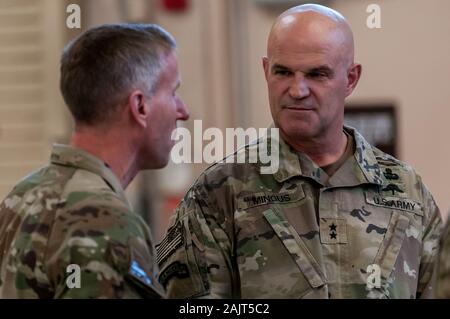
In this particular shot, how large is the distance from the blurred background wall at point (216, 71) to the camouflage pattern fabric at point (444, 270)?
11.1ft

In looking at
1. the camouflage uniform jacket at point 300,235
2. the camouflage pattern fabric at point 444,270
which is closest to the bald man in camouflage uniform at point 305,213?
the camouflage uniform jacket at point 300,235

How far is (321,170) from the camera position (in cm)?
282

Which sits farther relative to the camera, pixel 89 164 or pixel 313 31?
pixel 313 31

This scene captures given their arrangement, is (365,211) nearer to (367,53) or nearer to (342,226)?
(342,226)

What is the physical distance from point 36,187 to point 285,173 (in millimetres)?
768

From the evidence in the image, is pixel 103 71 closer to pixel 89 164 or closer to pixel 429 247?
pixel 89 164

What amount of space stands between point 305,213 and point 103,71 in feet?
2.41

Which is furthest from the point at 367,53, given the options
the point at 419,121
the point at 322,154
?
the point at 322,154

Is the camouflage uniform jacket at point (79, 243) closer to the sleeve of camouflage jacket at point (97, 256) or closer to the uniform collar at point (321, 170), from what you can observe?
the sleeve of camouflage jacket at point (97, 256)

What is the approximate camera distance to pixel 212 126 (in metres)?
5.87

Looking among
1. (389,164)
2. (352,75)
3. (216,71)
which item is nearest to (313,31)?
(352,75)

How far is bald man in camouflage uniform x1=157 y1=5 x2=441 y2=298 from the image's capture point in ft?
8.77

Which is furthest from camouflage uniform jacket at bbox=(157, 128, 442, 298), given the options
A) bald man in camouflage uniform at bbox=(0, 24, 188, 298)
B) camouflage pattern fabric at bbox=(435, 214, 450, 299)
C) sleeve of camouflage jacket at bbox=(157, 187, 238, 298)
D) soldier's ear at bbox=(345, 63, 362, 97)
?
camouflage pattern fabric at bbox=(435, 214, 450, 299)
